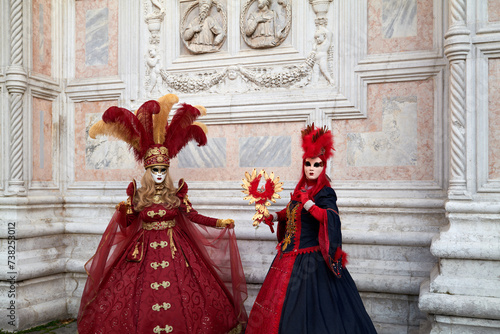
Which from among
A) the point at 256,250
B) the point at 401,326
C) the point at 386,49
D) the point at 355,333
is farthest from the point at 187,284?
the point at 386,49

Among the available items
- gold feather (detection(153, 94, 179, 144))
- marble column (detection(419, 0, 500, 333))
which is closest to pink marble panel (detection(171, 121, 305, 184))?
gold feather (detection(153, 94, 179, 144))

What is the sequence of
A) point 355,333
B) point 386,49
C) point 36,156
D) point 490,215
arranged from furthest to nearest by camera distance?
1. point 36,156
2. point 386,49
3. point 490,215
4. point 355,333

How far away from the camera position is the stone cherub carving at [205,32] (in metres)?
5.39

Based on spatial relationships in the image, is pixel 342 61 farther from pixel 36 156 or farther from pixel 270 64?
pixel 36 156

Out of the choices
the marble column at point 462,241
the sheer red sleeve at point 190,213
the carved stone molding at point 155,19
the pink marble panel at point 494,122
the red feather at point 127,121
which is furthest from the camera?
the carved stone molding at point 155,19

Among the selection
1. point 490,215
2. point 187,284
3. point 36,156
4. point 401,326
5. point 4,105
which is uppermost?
point 4,105

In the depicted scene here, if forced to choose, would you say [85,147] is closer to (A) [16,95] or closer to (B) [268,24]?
(A) [16,95]

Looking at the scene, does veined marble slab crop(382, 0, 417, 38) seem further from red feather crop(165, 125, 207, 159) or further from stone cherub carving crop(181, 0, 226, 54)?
red feather crop(165, 125, 207, 159)

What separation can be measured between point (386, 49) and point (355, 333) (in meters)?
2.68

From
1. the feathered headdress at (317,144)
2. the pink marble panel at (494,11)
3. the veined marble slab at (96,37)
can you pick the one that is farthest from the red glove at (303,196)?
the veined marble slab at (96,37)

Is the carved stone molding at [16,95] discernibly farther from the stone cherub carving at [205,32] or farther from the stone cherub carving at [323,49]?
the stone cherub carving at [323,49]

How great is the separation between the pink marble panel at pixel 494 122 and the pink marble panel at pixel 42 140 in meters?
4.62

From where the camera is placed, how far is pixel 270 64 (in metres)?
5.20

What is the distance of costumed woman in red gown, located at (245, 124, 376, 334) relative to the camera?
3.58 meters
